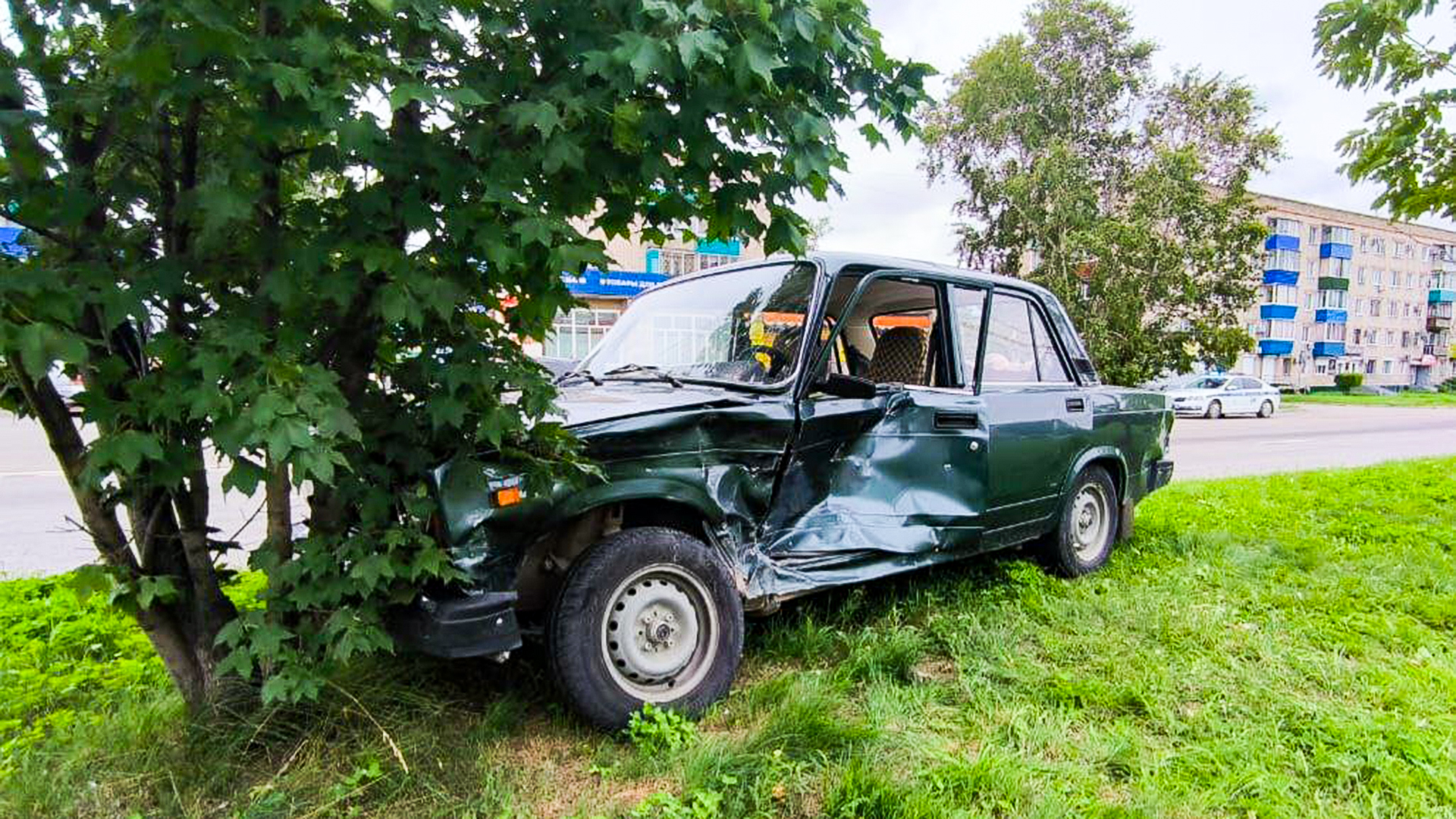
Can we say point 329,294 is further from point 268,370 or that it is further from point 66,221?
point 66,221

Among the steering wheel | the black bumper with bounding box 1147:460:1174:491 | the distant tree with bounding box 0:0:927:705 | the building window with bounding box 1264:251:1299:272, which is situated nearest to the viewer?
the distant tree with bounding box 0:0:927:705

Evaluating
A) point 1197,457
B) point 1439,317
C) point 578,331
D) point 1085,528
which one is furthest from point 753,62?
point 1439,317

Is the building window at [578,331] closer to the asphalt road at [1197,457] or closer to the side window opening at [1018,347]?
the asphalt road at [1197,457]

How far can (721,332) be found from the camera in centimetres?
375

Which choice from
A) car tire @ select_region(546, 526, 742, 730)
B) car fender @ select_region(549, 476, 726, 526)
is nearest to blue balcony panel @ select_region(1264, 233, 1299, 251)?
car fender @ select_region(549, 476, 726, 526)

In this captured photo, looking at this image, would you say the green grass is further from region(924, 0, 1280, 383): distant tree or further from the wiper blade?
region(924, 0, 1280, 383): distant tree

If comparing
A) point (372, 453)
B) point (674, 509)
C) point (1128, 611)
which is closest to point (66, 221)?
point (372, 453)

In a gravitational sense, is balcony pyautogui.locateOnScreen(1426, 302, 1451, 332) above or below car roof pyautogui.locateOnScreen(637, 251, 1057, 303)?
above

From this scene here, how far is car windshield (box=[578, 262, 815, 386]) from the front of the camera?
3574 mm

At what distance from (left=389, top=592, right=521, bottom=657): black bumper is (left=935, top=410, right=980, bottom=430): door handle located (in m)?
2.33

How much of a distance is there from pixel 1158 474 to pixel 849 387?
339 cm

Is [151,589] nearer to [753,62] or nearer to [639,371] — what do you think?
[639,371]

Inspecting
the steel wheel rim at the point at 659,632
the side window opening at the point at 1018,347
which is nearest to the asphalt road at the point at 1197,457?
the steel wheel rim at the point at 659,632

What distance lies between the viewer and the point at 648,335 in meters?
4.09
